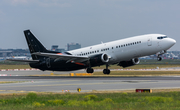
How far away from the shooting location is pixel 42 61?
60.8 metres

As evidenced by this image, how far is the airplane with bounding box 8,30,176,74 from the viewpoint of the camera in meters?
50.7

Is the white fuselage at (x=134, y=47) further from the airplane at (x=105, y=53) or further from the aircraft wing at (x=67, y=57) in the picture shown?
the aircraft wing at (x=67, y=57)

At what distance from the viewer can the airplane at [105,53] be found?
50.7 m

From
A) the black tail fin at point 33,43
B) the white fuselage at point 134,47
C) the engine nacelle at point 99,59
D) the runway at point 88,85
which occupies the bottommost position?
the runway at point 88,85

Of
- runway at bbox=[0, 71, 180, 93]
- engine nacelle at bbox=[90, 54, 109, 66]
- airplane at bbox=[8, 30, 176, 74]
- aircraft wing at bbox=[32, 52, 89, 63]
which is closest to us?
runway at bbox=[0, 71, 180, 93]

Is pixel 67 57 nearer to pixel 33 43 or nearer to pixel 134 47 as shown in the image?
pixel 33 43

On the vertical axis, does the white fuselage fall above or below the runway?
above

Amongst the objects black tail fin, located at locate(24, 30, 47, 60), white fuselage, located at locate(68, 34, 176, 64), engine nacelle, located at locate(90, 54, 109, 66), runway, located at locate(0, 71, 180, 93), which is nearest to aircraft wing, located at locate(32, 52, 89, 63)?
engine nacelle, located at locate(90, 54, 109, 66)

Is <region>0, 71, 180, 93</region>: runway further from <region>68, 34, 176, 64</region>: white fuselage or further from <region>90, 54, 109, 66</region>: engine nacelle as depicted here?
<region>90, 54, 109, 66</region>: engine nacelle

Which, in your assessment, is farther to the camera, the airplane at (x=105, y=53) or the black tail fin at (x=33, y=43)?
the black tail fin at (x=33, y=43)

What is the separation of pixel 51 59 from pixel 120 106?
42.6m

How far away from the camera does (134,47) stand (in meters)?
51.6

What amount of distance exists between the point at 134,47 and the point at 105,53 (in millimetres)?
5916

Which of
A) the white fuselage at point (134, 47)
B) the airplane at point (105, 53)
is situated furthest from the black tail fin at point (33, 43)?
the white fuselage at point (134, 47)
